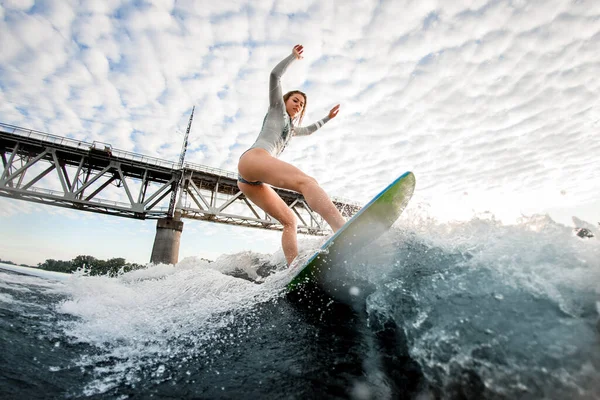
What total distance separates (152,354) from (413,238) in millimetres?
1865

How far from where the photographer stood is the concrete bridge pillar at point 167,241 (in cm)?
1423

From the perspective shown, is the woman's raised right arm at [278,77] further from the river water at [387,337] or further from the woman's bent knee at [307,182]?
the river water at [387,337]

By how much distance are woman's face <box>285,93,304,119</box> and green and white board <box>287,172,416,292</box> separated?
5.39 ft

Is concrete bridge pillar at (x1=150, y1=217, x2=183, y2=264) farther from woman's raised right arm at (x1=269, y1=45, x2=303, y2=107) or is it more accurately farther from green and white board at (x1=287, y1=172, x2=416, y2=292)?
green and white board at (x1=287, y1=172, x2=416, y2=292)

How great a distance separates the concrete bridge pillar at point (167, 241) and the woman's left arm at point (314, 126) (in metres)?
13.3

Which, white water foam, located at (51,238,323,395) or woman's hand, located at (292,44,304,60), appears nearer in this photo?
white water foam, located at (51,238,323,395)

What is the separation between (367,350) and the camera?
134cm

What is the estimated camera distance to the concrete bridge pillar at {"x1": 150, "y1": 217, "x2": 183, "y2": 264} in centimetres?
1423

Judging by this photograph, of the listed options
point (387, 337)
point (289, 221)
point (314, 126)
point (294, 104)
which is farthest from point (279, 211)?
point (387, 337)

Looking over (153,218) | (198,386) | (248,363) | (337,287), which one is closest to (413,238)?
(337,287)

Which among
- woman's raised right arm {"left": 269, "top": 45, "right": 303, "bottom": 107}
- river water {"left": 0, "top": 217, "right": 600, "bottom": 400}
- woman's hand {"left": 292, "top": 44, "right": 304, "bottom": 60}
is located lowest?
river water {"left": 0, "top": 217, "right": 600, "bottom": 400}

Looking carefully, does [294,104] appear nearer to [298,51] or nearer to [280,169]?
[298,51]

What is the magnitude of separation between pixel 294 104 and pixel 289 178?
120 cm

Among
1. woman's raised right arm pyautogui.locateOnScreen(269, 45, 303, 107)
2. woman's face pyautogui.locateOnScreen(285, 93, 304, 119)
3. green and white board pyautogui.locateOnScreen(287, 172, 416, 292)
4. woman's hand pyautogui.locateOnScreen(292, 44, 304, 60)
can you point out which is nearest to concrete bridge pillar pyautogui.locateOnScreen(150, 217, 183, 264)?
woman's face pyautogui.locateOnScreen(285, 93, 304, 119)
